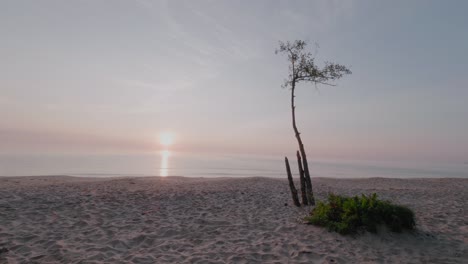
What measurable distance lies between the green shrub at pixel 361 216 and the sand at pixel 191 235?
0.92 ft

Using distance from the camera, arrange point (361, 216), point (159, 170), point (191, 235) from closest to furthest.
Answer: point (191, 235) → point (361, 216) → point (159, 170)

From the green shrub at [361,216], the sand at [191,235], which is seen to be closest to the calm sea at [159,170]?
the sand at [191,235]

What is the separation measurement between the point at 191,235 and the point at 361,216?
15.9 feet

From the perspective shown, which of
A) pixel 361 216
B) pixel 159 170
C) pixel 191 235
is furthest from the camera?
pixel 159 170

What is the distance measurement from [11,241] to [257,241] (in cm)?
594

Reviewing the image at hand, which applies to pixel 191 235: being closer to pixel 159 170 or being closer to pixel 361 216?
pixel 361 216

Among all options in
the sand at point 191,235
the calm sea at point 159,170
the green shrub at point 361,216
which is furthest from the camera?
the calm sea at point 159,170

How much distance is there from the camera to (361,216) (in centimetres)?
873

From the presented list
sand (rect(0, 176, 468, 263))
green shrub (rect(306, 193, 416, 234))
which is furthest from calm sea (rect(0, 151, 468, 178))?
green shrub (rect(306, 193, 416, 234))

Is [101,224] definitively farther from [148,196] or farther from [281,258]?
[281,258]

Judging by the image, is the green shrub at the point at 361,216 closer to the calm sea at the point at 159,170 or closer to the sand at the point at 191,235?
the sand at the point at 191,235

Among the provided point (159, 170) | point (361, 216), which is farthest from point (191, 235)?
point (159, 170)

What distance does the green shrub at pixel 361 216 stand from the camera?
8.53m

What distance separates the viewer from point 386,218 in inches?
347
